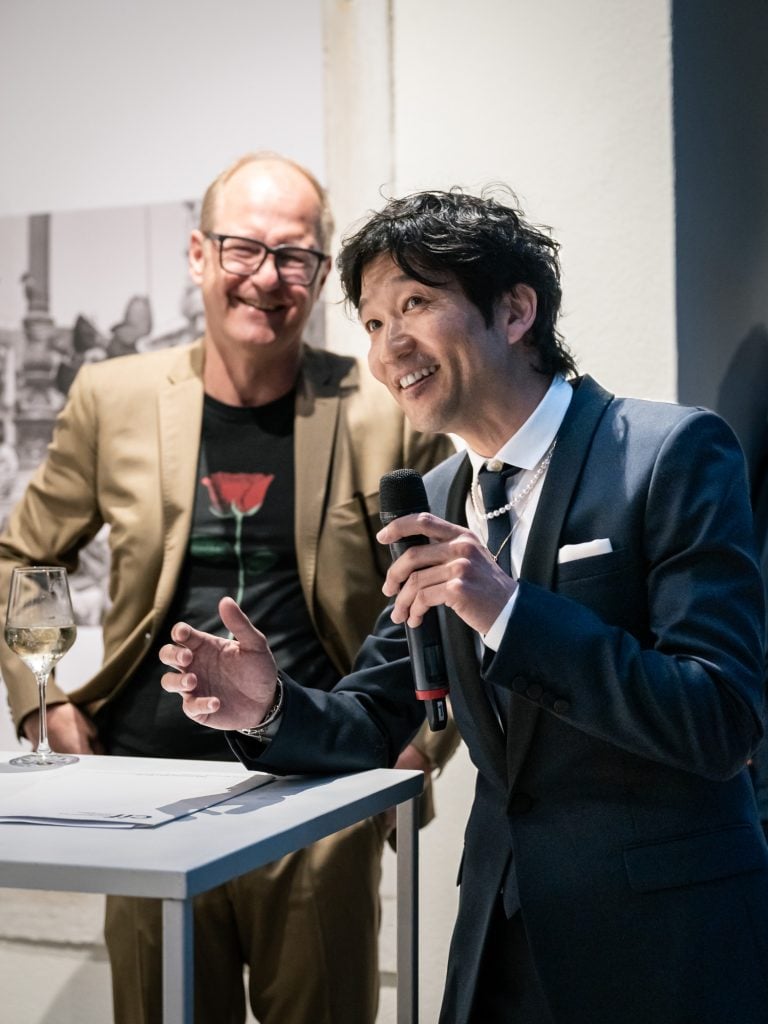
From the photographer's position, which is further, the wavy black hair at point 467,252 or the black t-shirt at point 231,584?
the black t-shirt at point 231,584

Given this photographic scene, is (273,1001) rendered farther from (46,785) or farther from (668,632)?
(668,632)

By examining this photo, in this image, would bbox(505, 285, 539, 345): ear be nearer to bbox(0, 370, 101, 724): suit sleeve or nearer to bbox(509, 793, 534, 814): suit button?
bbox(509, 793, 534, 814): suit button

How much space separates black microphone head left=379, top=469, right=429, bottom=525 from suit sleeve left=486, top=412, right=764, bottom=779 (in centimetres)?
18

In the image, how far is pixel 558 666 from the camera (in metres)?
Answer: 1.51

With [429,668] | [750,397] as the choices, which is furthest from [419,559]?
[750,397]

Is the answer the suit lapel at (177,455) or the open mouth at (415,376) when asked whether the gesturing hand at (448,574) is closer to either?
the open mouth at (415,376)

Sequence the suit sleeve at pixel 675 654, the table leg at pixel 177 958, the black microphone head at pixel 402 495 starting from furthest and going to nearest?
the black microphone head at pixel 402 495 → the suit sleeve at pixel 675 654 → the table leg at pixel 177 958

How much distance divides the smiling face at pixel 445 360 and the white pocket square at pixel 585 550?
255 mm

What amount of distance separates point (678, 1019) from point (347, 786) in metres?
0.51

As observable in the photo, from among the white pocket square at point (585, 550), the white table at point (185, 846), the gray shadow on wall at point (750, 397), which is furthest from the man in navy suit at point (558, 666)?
the gray shadow on wall at point (750, 397)

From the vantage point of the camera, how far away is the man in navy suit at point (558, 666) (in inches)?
59.8

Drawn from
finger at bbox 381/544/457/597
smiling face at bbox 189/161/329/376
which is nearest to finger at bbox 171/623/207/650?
finger at bbox 381/544/457/597

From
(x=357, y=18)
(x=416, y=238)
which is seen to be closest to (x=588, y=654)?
(x=416, y=238)

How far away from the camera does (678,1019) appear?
1547mm
